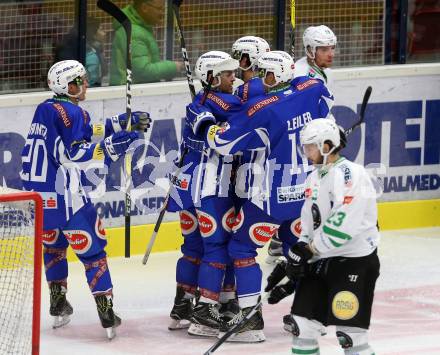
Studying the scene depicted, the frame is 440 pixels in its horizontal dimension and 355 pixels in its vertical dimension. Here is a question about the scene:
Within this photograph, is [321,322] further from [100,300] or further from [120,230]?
[120,230]

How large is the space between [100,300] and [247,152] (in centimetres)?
111

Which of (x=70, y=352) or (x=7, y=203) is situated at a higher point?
(x=7, y=203)

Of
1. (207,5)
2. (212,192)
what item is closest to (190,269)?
(212,192)

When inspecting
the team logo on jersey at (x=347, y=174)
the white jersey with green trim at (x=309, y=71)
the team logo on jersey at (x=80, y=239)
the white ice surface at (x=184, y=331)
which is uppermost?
the white jersey with green trim at (x=309, y=71)

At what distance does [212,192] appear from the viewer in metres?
7.99

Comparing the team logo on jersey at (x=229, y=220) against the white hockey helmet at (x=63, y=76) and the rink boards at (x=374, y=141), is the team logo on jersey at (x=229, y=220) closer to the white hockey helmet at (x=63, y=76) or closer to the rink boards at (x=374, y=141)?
the white hockey helmet at (x=63, y=76)

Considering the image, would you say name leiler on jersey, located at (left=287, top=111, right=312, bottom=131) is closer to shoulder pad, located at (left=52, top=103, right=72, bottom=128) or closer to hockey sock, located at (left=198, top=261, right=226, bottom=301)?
hockey sock, located at (left=198, top=261, right=226, bottom=301)

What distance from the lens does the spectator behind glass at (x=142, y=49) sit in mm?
9844

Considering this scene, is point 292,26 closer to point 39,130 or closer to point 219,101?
point 219,101

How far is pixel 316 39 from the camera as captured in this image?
927 cm

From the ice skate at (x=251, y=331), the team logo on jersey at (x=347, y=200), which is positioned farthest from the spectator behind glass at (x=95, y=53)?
the team logo on jersey at (x=347, y=200)

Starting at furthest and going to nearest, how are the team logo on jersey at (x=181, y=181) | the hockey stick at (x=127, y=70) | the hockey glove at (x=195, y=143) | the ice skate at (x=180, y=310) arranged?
1. the hockey stick at (x=127, y=70)
2. the ice skate at (x=180, y=310)
3. the team logo on jersey at (x=181, y=181)
4. the hockey glove at (x=195, y=143)

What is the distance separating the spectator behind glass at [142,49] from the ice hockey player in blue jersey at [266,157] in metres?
2.06

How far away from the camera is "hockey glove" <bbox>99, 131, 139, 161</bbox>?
775 cm
